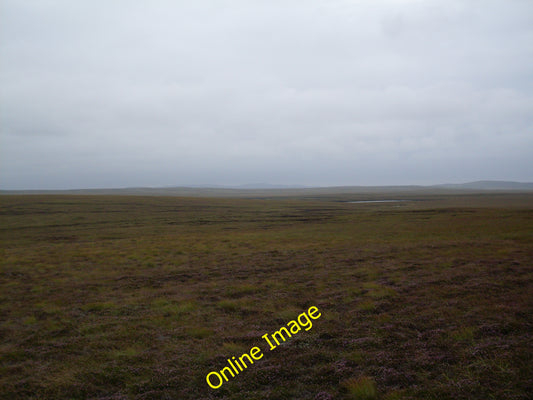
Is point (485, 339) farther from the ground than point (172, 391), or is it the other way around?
point (485, 339)

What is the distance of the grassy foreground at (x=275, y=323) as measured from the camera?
22.6ft

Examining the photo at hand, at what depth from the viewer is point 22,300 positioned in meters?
13.9

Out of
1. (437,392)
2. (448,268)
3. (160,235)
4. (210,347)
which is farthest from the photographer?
(160,235)

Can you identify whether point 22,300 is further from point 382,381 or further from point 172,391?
point 382,381

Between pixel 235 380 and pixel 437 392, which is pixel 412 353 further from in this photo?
pixel 235 380

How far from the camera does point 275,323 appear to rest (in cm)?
1056

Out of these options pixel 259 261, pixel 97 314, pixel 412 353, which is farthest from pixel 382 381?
pixel 259 261

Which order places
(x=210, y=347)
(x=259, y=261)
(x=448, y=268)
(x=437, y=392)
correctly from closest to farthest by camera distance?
(x=437, y=392) → (x=210, y=347) → (x=448, y=268) → (x=259, y=261)

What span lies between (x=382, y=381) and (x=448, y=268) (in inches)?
477

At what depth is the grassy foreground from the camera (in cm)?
690

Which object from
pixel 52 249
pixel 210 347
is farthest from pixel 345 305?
pixel 52 249

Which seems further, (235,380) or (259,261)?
(259,261)

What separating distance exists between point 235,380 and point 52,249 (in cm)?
2683

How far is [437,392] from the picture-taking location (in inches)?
243
